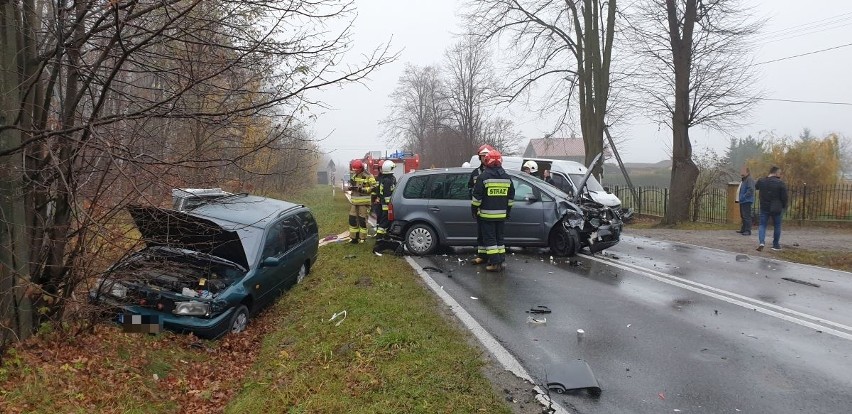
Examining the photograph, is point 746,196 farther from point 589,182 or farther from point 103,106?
point 103,106

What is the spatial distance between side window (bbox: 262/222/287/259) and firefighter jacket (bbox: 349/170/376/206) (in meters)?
3.09

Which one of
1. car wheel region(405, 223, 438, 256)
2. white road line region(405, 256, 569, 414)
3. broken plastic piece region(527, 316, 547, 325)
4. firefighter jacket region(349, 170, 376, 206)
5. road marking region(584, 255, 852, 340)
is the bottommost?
white road line region(405, 256, 569, 414)

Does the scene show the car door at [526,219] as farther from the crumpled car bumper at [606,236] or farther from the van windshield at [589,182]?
the van windshield at [589,182]

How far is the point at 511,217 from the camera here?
967 centimetres

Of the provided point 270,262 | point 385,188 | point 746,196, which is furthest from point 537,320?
point 746,196

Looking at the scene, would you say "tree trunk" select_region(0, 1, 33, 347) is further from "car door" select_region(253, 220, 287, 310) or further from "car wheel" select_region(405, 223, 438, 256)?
"car wheel" select_region(405, 223, 438, 256)

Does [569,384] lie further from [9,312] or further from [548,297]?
[9,312]

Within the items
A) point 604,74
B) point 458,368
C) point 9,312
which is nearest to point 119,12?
point 9,312

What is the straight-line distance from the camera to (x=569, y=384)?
4.16 m

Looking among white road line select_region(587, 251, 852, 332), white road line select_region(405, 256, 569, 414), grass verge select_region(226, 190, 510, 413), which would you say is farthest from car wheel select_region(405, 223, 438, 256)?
white road line select_region(587, 251, 852, 332)

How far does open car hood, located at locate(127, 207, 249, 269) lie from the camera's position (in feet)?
17.4

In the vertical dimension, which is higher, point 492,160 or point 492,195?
point 492,160

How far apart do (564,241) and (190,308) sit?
5.97 m

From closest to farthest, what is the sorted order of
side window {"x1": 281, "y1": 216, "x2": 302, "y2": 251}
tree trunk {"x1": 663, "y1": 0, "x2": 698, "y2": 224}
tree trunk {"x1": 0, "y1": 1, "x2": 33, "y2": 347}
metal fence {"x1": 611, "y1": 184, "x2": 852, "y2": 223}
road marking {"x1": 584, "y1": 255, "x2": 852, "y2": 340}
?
1. tree trunk {"x1": 0, "y1": 1, "x2": 33, "y2": 347}
2. road marking {"x1": 584, "y1": 255, "x2": 852, "y2": 340}
3. side window {"x1": 281, "y1": 216, "x2": 302, "y2": 251}
4. metal fence {"x1": 611, "y1": 184, "x2": 852, "y2": 223}
5. tree trunk {"x1": 663, "y1": 0, "x2": 698, "y2": 224}
